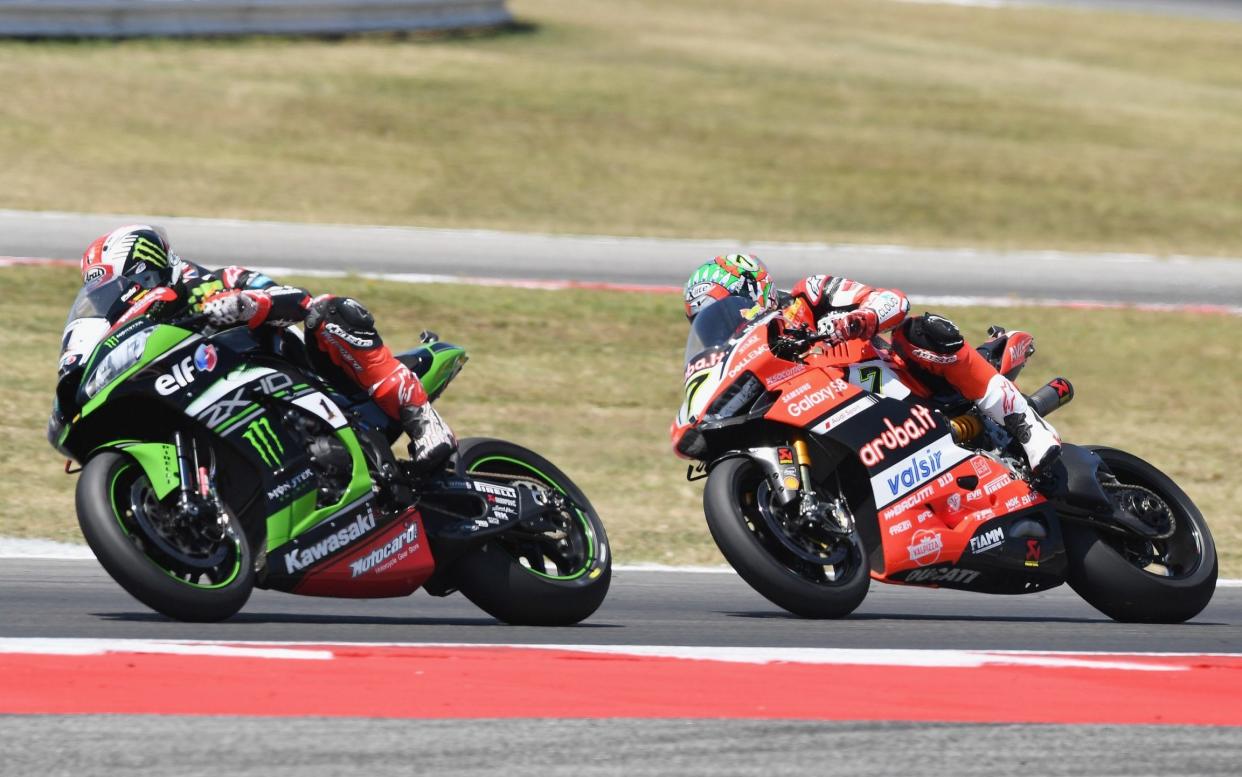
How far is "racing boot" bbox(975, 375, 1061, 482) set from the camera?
298 inches

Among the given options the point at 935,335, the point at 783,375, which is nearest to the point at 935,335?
the point at 935,335

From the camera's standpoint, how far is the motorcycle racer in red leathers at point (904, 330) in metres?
7.37

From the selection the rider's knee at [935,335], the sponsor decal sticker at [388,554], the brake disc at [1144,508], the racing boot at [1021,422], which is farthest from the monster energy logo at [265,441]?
the brake disc at [1144,508]

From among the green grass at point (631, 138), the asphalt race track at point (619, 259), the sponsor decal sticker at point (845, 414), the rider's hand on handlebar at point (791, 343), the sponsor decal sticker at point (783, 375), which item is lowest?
the green grass at point (631, 138)

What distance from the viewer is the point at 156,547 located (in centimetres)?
613

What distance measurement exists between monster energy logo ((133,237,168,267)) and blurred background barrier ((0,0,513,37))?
18490mm

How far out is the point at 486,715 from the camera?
5145mm

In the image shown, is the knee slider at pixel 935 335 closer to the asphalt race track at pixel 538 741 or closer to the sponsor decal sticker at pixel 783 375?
the sponsor decal sticker at pixel 783 375

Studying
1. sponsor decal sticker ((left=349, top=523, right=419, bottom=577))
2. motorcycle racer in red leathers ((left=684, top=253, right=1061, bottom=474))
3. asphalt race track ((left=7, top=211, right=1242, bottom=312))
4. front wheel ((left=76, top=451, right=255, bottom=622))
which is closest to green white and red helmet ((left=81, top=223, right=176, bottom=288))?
front wheel ((left=76, top=451, right=255, bottom=622))

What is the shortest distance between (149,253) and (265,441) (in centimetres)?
91

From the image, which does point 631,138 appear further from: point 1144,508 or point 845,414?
point 845,414

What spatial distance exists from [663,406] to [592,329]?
1.69 metres

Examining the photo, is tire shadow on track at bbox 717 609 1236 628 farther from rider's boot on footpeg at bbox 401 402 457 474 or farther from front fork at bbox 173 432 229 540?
front fork at bbox 173 432 229 540

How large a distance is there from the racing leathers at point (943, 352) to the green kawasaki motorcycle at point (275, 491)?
129 cm
